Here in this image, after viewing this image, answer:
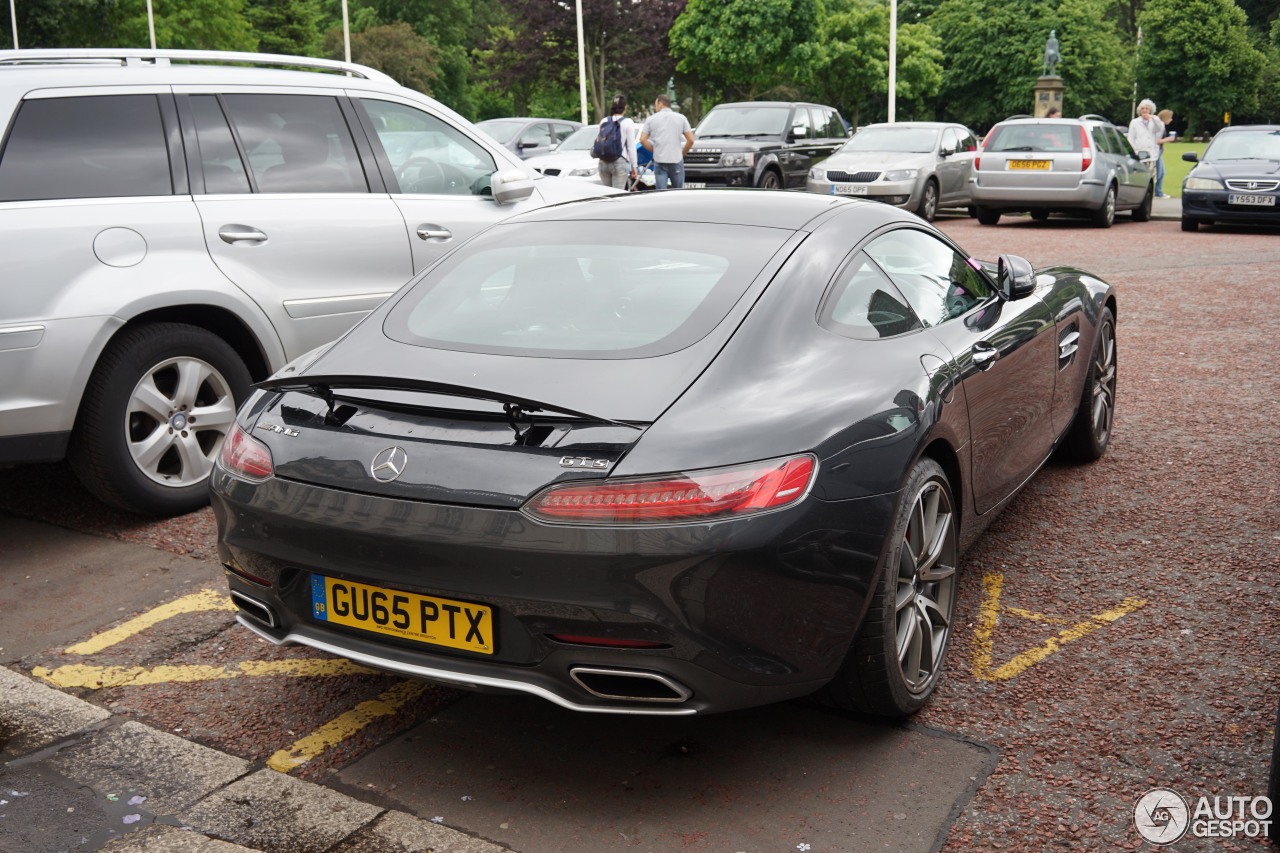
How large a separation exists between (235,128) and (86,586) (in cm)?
219

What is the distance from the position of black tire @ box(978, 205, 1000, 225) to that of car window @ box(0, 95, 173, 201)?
15988 mm

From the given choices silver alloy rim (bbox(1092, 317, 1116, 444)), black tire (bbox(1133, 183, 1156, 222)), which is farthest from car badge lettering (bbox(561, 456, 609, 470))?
black tire (bbox(1133, 183, 1156, 222))

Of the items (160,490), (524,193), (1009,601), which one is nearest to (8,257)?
(160,490)

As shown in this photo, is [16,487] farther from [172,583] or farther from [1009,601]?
[1009,601]

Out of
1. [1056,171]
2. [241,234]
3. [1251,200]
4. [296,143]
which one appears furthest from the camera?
[1056,171]

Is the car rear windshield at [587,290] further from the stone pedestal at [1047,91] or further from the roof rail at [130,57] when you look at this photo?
the stone pedestal at [1047,91]

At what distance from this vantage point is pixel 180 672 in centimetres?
390

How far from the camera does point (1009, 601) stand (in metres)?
4.31

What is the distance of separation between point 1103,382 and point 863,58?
189 feet

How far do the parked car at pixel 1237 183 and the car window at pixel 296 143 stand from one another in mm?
14549

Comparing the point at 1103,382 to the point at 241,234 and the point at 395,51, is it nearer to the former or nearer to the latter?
the point at 241,234

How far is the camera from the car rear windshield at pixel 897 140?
1998cm

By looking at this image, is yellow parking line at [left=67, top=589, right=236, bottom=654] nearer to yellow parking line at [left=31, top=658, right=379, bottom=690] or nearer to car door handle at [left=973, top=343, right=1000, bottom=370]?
yellow parking line at [left=31, top=658, right=379, bottom=690]

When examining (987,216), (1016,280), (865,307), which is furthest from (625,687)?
(987,216)
